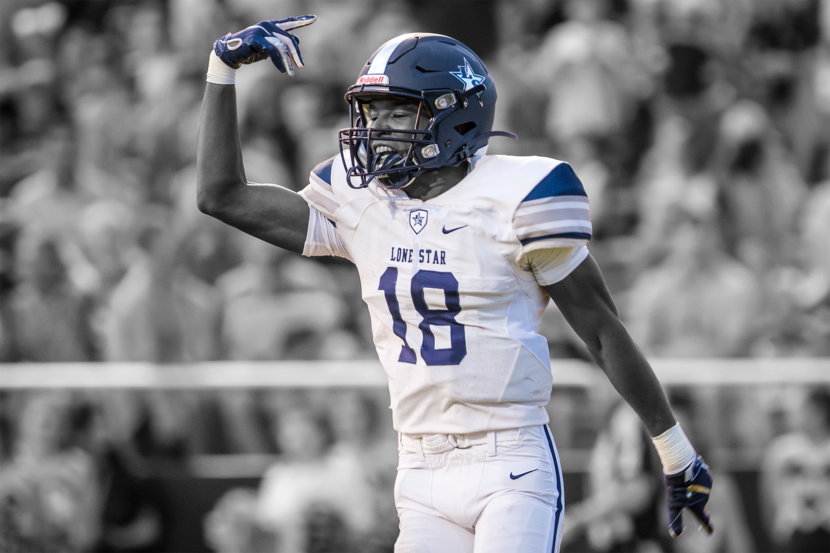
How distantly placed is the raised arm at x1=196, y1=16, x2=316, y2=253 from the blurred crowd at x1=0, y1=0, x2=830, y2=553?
264 centimetres

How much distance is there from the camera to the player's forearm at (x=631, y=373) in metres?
3.09

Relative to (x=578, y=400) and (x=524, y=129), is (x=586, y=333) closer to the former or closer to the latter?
(x=578, y=400)

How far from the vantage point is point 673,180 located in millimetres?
7453

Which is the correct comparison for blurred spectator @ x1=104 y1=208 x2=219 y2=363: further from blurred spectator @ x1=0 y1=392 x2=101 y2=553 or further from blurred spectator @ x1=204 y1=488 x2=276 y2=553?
blurred spectator @ x1=204 y1=488 x2=276 y2=553

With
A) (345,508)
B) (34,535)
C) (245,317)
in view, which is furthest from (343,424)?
(34,535)

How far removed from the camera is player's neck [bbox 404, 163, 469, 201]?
10.5 feet

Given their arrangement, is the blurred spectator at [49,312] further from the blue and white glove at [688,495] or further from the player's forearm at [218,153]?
the blue and white glove at [688,495]

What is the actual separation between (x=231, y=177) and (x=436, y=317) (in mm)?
743

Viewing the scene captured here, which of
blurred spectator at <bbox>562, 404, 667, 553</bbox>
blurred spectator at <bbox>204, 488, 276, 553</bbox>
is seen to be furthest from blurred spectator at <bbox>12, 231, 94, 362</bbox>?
blurred spectator at <bbox>562, 404, 667, 553</bbox>

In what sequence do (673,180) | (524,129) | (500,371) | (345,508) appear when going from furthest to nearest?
(524,129) < (673,180) < (345,508) < (500,371)

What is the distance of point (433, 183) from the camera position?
3199 millimetres

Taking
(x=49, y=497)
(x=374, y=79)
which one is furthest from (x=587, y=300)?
(x=49, y=497)

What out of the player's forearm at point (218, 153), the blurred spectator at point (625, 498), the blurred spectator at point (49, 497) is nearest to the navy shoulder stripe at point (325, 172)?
the player's forearm at point (218, 153)

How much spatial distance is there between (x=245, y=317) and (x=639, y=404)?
399cm
